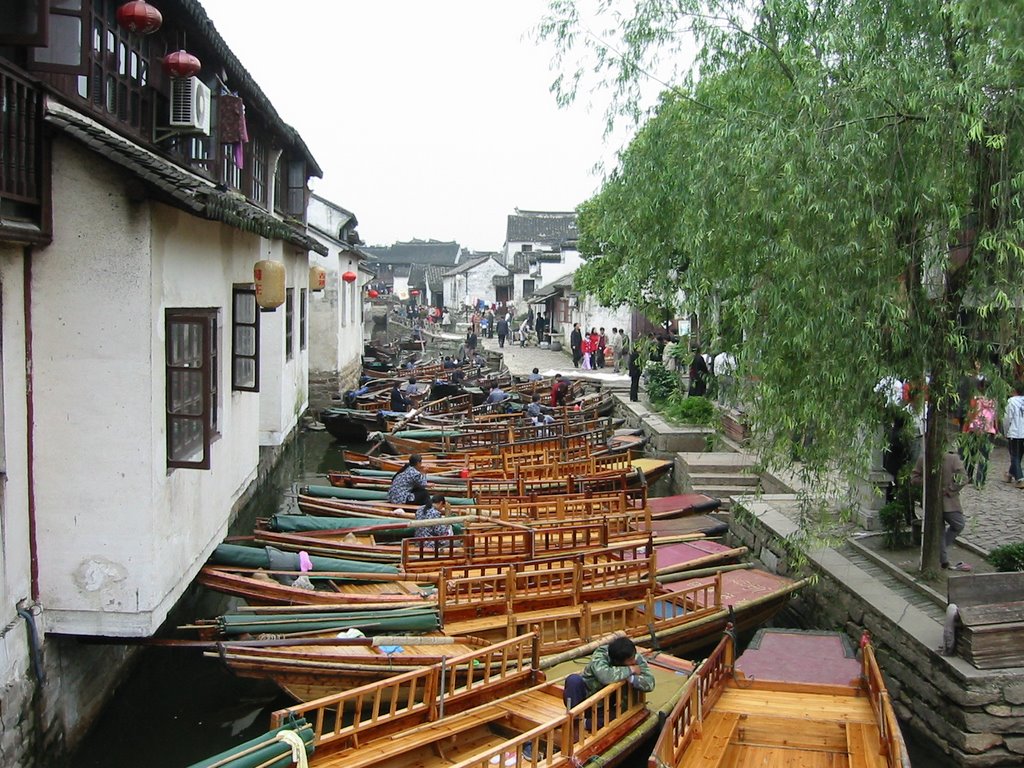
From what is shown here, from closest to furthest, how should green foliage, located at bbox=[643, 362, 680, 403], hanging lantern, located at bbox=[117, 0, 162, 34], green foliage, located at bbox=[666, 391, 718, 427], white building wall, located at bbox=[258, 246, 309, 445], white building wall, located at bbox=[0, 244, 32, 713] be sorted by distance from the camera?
white building wall, located at bbox=[0, 244, 32, 713]
hanging lantern, located at bbox=[117, 0, 162, 34]
white building wall, located at bbox=[258, 246, 309, 445]
green foliage, located at bbox=[666, 391, 718, 427]
green foliage, located at bbox=[643, 362, 680, 403]

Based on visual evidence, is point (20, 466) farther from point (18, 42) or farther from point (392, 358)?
point (392, 358)

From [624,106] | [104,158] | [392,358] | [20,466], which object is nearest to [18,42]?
[104,158]

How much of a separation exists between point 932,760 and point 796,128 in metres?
5.10

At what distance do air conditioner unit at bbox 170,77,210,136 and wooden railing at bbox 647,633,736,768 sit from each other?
6.61 metres

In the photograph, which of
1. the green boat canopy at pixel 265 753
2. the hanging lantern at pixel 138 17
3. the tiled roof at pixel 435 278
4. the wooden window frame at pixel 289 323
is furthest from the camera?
the tiled roof at pixel 435 278

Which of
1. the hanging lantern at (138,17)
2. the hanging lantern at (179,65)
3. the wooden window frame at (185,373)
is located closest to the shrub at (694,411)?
the hanging lantern at (179,65)

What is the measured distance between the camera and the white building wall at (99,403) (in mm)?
6578

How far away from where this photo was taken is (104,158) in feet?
21.0

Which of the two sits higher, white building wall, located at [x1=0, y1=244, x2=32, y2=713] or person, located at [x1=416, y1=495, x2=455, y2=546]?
white building wall, located at [x1=0, y1=244, x2=32, y2=713]

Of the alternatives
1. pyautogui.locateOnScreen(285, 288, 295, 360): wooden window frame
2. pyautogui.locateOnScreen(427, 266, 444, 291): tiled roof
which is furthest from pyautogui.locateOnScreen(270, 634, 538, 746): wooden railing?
pyautogui.locateOnScreen(427, 266, 444, 291): tiled roof

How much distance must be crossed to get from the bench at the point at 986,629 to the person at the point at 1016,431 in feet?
19.4

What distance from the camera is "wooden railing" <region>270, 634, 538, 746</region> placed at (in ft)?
19.9

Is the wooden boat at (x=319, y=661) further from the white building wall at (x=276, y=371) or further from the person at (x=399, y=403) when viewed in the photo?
the person at (x=399, y=403)

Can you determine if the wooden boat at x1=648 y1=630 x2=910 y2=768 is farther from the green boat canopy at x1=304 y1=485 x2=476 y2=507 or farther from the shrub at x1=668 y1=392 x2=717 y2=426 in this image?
the shrub at x1=668 y1=392 x2=717 y2=426
